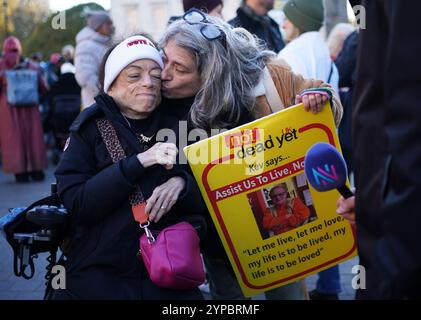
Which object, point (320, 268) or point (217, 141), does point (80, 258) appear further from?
point (320, 268)

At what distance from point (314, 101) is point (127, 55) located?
797 mm

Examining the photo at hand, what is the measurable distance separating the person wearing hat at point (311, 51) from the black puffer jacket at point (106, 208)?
1.78 metres

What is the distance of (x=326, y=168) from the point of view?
5.62 feet

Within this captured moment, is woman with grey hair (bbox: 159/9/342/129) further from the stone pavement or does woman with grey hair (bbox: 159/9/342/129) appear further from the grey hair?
the stone pavement

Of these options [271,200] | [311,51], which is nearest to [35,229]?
[271,200]

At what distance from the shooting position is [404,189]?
3.91ft

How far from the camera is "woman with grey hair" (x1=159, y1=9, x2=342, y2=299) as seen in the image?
253 centimetres

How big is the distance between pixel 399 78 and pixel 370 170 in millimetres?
258

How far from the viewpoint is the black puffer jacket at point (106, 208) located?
7.27ft

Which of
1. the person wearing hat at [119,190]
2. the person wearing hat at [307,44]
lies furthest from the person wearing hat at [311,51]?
the person wearing hat at [119,190]

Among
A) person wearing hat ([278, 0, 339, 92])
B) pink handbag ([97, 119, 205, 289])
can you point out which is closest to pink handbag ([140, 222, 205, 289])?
pink handbag ([97, 119, 205, 289])

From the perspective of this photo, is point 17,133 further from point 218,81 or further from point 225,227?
point 225,227

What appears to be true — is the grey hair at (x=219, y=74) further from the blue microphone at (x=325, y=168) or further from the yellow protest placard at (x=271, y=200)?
the blue microphone at (x=325, y=168)

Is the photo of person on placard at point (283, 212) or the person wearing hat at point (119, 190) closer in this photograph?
the person wearing hat at point (119, 190)
